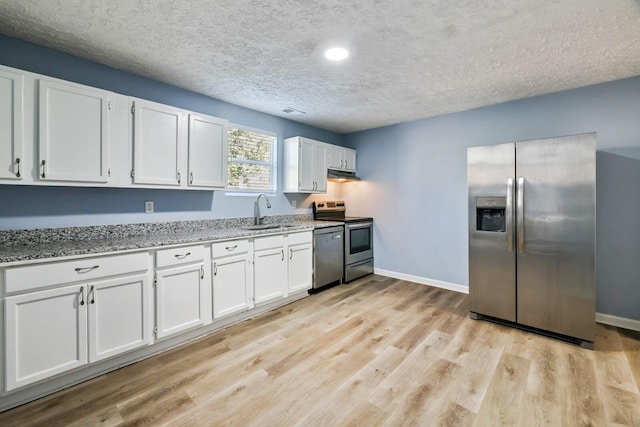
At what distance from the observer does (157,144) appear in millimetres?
2637

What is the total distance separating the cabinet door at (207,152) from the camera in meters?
2.90

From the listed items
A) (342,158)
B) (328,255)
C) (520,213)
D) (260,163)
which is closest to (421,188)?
(342,158)

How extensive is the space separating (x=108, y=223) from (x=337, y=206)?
10.4 feet

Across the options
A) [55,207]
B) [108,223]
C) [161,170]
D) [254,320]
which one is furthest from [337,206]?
[55,207]

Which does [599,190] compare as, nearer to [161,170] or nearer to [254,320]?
[254,320]

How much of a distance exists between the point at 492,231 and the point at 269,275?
248 centimetres

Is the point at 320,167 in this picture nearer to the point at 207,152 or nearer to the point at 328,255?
the point at 328,255

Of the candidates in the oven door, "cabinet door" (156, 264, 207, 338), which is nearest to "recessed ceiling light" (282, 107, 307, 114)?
the oven door

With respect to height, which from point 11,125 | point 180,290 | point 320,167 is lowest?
point 180,290

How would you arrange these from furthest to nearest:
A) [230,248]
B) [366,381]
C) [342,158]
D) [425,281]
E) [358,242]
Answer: [342,158] < [358,242] < [425,281] < [230,248] < [366,381]

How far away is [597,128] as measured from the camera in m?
2.99

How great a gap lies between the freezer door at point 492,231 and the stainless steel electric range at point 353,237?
5.71 ft

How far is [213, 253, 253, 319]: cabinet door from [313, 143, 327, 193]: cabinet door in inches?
72.3

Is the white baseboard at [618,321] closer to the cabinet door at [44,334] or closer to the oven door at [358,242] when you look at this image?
the oven door at [358,242]
